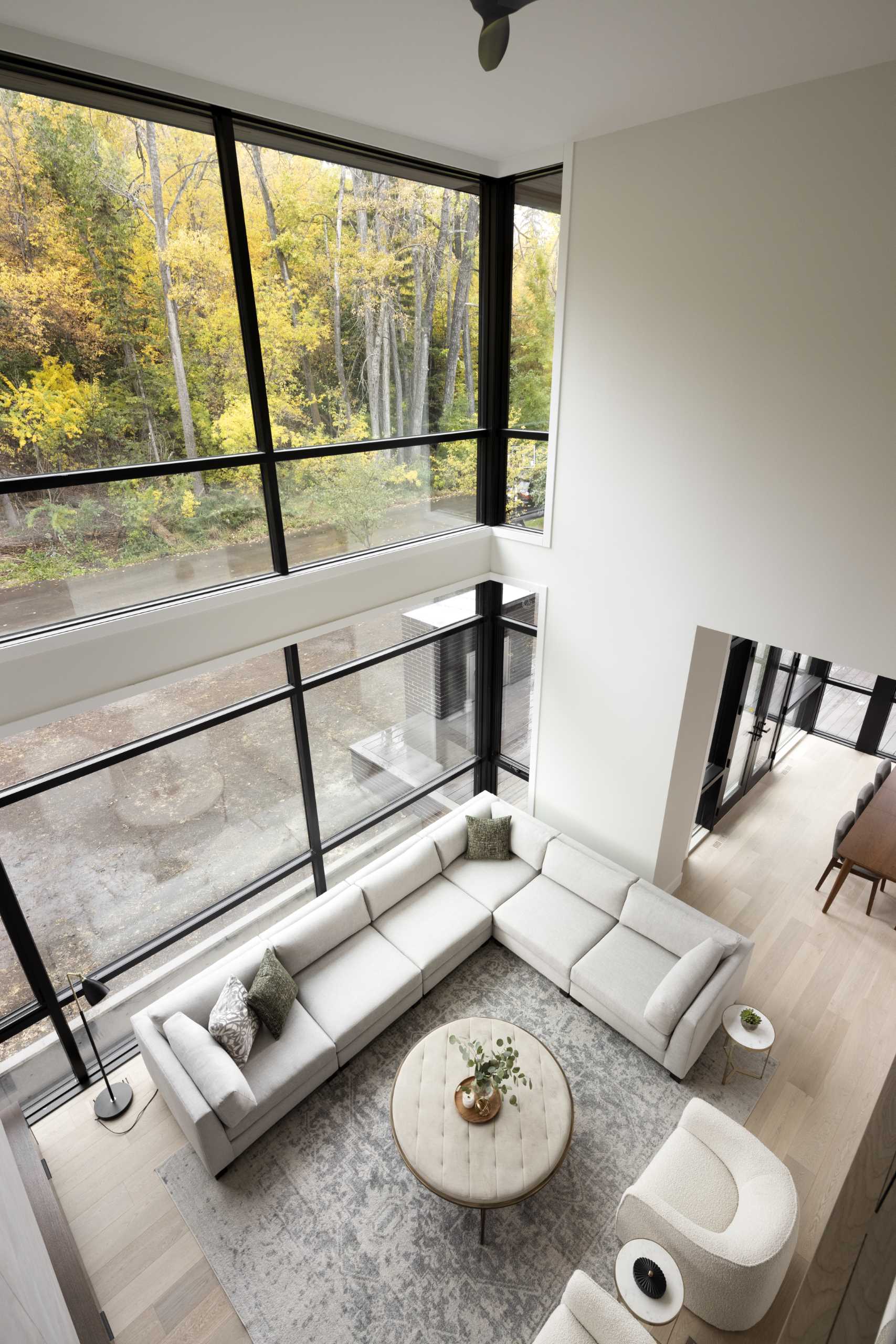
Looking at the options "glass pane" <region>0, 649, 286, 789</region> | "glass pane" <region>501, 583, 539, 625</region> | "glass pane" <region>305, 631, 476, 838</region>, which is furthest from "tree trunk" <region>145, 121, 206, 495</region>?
"glass pane" <region>501, 583, 539, 625</region>

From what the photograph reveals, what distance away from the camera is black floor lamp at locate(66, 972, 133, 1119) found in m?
4.15

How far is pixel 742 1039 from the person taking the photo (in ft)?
14.2

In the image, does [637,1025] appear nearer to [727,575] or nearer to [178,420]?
[727,575]

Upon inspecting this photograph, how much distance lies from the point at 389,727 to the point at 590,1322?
393 centimetres

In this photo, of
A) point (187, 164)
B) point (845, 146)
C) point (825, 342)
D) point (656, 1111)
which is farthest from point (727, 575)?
point (187, 164)

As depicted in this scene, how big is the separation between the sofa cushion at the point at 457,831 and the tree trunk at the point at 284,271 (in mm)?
3429

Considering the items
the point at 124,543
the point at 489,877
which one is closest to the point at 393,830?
the point at 489,877

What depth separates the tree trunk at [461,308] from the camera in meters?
5.04

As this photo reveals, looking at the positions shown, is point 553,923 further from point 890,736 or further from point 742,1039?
point 890,736

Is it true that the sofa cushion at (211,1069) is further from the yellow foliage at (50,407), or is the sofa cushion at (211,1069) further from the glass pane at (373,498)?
the yellow foliage at (50,407)

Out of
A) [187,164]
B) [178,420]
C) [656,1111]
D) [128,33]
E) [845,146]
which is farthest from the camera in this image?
[656,1111]

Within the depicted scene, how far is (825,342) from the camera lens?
11.9 ft

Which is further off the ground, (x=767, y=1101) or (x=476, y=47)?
(x=476, y=47)

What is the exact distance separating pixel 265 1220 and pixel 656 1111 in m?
2.46
